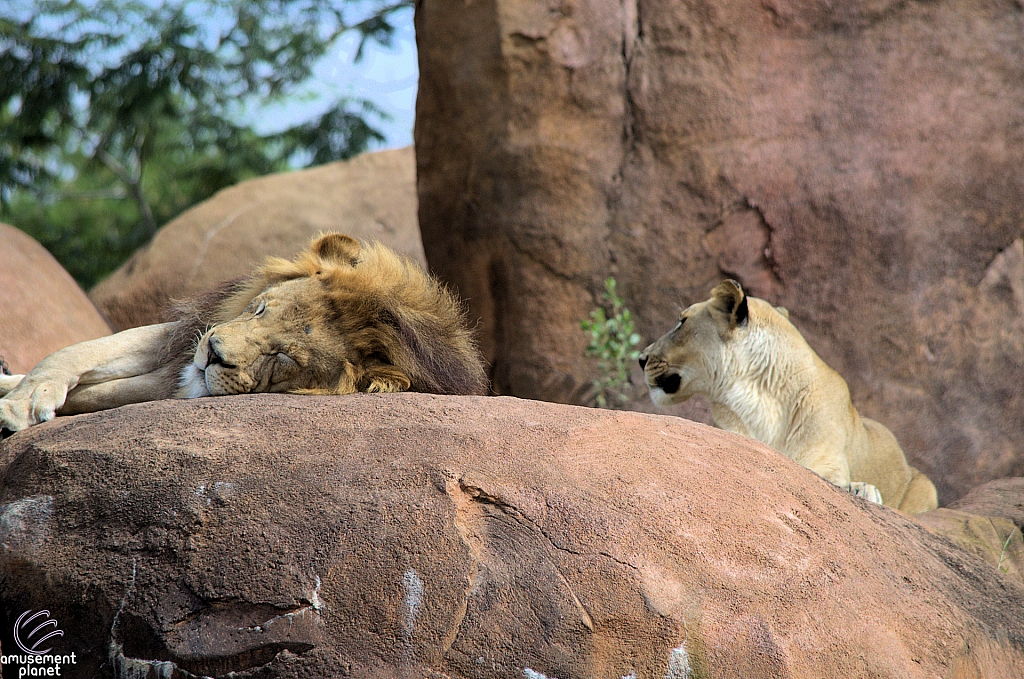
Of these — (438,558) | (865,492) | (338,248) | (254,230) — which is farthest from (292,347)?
(254,230)

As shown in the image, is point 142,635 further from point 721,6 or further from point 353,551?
point 721,6

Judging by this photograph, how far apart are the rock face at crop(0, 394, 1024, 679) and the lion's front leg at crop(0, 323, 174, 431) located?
24cm

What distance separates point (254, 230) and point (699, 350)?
502cm

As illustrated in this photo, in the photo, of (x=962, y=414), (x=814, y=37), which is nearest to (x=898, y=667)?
(x=962, y=414)

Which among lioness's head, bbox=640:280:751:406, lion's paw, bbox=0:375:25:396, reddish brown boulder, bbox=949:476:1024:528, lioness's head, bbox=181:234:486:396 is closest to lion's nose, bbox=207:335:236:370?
lioness's head, bbox=181:234:486:396

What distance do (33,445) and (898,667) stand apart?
2.18 meters

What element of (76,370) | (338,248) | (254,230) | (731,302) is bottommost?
(254,230)

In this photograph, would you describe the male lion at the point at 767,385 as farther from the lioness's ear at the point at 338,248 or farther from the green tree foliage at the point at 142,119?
the green tree foliage at the point at 142,119

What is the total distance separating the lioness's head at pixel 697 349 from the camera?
4141mm

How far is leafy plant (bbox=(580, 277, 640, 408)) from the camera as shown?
16.8 ft

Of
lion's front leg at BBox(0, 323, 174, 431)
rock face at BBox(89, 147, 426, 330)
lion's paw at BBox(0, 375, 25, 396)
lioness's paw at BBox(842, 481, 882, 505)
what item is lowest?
rock face at BBox(89, 147, 426, 330)

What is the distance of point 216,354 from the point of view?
2738mm

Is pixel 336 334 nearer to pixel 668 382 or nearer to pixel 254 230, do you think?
pixel 668 382

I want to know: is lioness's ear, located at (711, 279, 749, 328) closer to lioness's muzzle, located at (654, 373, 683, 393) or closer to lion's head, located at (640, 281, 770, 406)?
lion's head, located at (640, 281, 770, 406)
